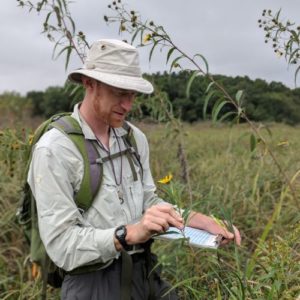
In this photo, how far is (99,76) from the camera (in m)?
1.57

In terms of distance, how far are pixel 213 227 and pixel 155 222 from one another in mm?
423

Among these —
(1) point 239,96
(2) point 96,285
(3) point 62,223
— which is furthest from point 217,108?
(2) point 96,285

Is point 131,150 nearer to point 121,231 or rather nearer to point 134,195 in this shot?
point 134,195

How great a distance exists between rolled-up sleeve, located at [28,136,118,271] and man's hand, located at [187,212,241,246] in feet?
1.21

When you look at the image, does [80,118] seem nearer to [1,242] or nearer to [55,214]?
[55,214]

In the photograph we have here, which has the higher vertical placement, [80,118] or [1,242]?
[80,118]

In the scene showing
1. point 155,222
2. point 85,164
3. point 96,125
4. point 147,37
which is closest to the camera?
point 155,222

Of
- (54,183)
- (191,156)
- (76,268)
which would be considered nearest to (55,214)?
(54,183)

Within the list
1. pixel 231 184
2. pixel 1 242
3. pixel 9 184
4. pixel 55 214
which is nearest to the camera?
pixel 55 214

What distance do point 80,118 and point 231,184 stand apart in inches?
98.1

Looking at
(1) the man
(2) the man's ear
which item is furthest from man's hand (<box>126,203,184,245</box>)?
(2) the man's ear

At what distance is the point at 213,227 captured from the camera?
170 cm

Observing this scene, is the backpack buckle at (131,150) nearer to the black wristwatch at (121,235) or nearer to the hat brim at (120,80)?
the hat brim at (120,80)

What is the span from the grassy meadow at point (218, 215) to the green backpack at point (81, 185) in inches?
11.0
